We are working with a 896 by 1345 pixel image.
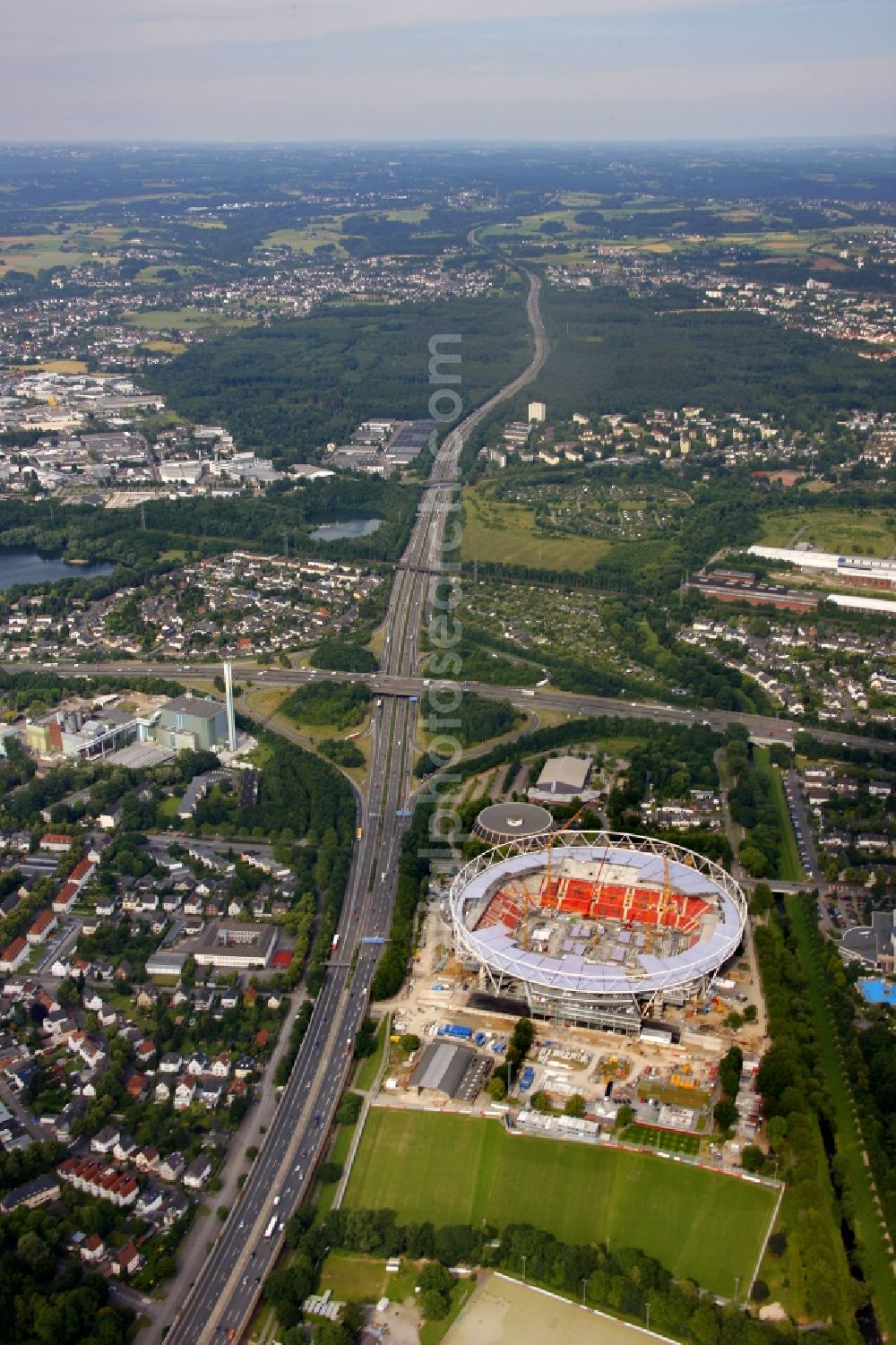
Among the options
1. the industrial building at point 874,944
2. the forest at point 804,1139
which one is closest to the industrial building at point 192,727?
the forest at point 804,1139

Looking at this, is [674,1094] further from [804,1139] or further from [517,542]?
[517,542]

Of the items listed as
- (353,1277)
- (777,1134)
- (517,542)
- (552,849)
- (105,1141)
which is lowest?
(353,1277)

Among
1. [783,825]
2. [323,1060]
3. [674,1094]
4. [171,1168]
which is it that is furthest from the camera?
[783,825]

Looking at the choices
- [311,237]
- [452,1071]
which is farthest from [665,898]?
[311,237]

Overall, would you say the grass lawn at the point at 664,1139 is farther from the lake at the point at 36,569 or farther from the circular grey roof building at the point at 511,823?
the lake at the point at 36,569

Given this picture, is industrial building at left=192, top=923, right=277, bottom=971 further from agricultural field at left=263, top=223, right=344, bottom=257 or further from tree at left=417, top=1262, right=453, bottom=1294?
agricultural field at left=263, top=223, right=344, bottom=257

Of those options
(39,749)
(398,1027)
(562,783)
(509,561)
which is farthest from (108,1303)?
(509,561)

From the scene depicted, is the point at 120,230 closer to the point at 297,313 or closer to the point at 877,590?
the point at 297,313
